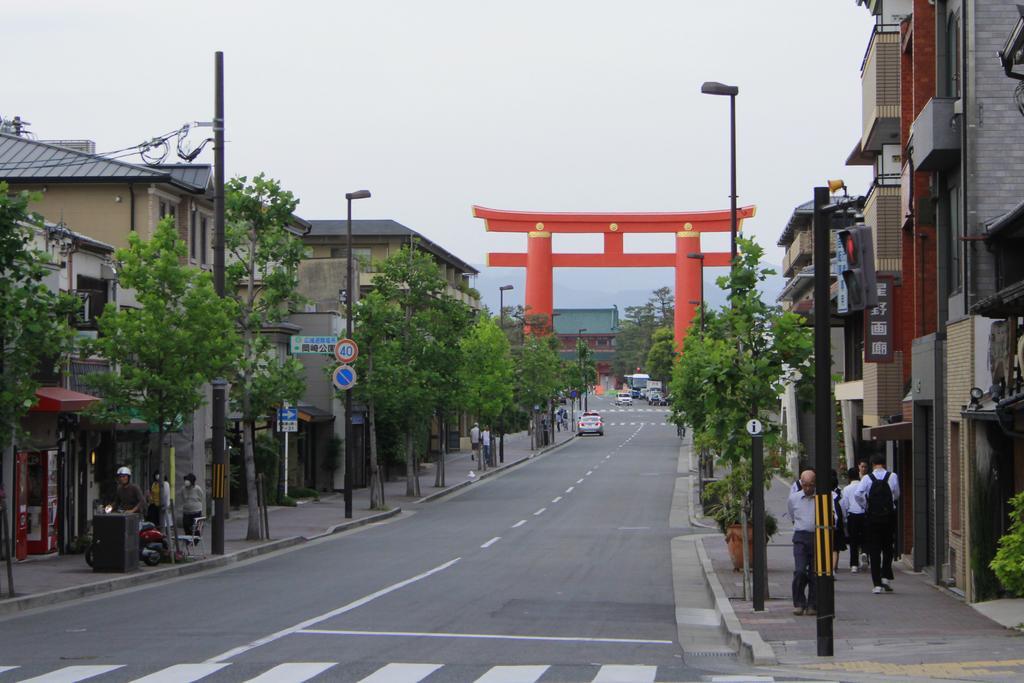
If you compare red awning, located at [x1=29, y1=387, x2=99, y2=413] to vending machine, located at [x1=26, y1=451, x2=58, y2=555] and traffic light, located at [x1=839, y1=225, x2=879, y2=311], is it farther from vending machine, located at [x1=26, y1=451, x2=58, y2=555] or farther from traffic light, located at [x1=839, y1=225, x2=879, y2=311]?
traffic light, located at [x1=839, y1=225, x2=879, y2=311]

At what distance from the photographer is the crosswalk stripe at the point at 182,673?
1189 cm

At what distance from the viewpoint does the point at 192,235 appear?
1484 inches

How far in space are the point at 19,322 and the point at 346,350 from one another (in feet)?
65.4

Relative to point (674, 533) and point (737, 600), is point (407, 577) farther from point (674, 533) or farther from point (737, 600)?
point (674, 533)

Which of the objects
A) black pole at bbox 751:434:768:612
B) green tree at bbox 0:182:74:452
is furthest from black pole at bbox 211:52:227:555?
black pole at bbox 751:434:768:612

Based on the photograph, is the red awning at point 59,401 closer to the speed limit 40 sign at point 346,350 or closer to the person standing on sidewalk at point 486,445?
the speed limit 40 sign at point 346,350

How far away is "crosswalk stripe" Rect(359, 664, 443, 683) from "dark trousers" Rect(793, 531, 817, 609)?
6041 mm

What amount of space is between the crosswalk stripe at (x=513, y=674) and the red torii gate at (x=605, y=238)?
7625cm

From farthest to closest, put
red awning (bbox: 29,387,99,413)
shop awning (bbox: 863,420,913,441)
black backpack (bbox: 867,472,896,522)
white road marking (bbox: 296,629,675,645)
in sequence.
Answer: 1. red awning (bbox: 29,387,99,413)
2. shop awning (bbox: 863,420,913,441)
3. black backpack (bbox: 867,472,896,522)
4. white road marking (bbox: 296,629,675,645)

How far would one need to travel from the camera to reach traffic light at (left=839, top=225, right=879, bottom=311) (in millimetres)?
12703

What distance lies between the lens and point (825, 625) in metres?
13.1

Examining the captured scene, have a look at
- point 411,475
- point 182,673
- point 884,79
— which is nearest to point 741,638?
point 182,673

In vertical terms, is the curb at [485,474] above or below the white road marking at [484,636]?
below

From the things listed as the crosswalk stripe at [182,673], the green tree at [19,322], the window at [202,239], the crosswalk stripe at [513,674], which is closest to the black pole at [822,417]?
the crosswalk stripe at [513,674]
